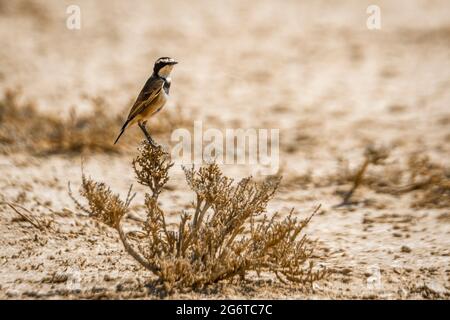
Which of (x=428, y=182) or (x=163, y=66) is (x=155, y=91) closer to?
(x=163, y=66)

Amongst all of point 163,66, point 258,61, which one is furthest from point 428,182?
point 258,61

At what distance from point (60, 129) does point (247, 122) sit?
246 centimetres

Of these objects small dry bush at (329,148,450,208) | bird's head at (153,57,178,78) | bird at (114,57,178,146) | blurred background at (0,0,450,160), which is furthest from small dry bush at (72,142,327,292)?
blurred background at (0,0,450,160)

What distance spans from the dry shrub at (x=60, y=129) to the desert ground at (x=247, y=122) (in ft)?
0.08

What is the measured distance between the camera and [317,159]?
6953mm

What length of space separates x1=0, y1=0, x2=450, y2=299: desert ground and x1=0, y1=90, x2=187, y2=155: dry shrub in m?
0.02

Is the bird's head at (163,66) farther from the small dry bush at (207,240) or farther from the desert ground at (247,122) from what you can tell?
the desert ground at (247,122)

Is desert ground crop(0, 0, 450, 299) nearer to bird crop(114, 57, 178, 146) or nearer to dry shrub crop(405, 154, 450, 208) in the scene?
dry shrub crop(405, 154, 450, 208)

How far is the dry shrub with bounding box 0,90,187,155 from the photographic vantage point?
22.7 ft

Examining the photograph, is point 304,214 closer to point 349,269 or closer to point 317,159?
point 349,269

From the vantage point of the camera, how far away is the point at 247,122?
26.8ft
